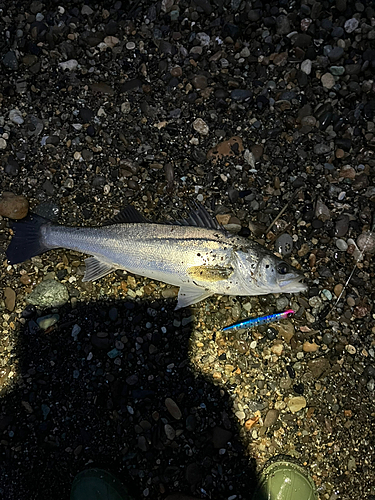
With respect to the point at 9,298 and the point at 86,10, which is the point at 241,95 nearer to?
the point at 86,10

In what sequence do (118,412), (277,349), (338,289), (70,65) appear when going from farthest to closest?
(70,65), (338,289), (277,349), (118,412)

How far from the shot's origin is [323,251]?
Answer: 412 centimetres

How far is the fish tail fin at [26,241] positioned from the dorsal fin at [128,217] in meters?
0.74

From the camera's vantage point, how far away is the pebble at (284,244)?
13.5 ft

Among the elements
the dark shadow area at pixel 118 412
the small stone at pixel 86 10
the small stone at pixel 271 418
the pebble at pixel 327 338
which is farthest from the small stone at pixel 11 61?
the small stone at pixel 271 418

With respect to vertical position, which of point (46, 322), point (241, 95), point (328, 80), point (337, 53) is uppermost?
point (337, 53)

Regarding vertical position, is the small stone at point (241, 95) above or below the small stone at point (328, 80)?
below

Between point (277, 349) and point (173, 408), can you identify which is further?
point (277, 349)

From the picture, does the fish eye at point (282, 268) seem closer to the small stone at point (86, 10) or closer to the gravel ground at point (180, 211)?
the gravel ground at point (180, 211)

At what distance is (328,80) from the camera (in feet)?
14.6

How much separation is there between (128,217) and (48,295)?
4.03ft

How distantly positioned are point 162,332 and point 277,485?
183 cm

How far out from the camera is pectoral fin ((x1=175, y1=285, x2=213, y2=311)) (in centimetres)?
383

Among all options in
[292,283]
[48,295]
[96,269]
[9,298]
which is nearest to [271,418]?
[292,283]
